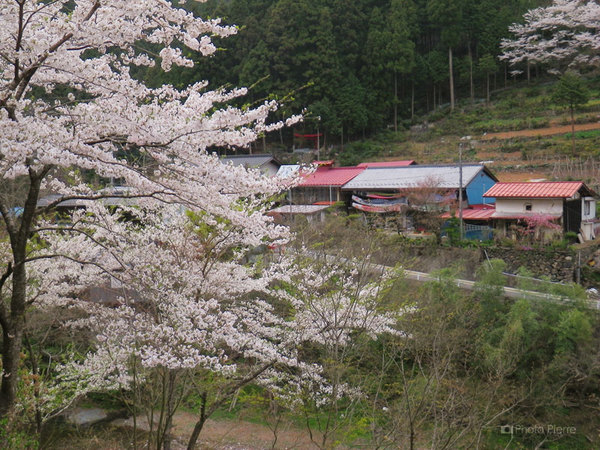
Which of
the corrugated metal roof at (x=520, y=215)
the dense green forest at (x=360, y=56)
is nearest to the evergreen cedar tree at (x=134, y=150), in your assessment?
the corrugated metal roof at (x=520, y=215)

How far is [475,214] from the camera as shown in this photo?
1559 centimetres

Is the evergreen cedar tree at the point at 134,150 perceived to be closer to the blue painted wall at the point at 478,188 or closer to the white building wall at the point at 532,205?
the white building wall at the point at 532,205

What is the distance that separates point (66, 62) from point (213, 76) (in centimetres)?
2612

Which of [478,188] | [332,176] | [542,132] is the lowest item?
[478,188]

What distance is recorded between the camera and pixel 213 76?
28000 millimetres

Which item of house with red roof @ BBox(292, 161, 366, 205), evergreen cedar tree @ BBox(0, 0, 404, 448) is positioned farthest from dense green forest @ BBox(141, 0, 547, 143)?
evergreen cedar tree @ BBox(0, 0, 404, 448)

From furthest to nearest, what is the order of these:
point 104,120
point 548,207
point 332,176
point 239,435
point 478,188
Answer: point 332,176
point 478,188
point 548,207
point 239,435
point 104,120

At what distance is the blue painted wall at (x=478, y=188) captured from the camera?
17.6m

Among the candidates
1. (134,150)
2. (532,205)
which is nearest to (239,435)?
(134,150)

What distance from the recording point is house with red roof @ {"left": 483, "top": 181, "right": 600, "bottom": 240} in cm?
1356

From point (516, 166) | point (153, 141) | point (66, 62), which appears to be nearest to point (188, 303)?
point (153, 141)

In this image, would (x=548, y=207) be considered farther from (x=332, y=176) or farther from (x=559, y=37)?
(x=559, y=37)

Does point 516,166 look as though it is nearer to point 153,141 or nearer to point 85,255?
point 85,255

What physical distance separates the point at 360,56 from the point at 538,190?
18.8m
